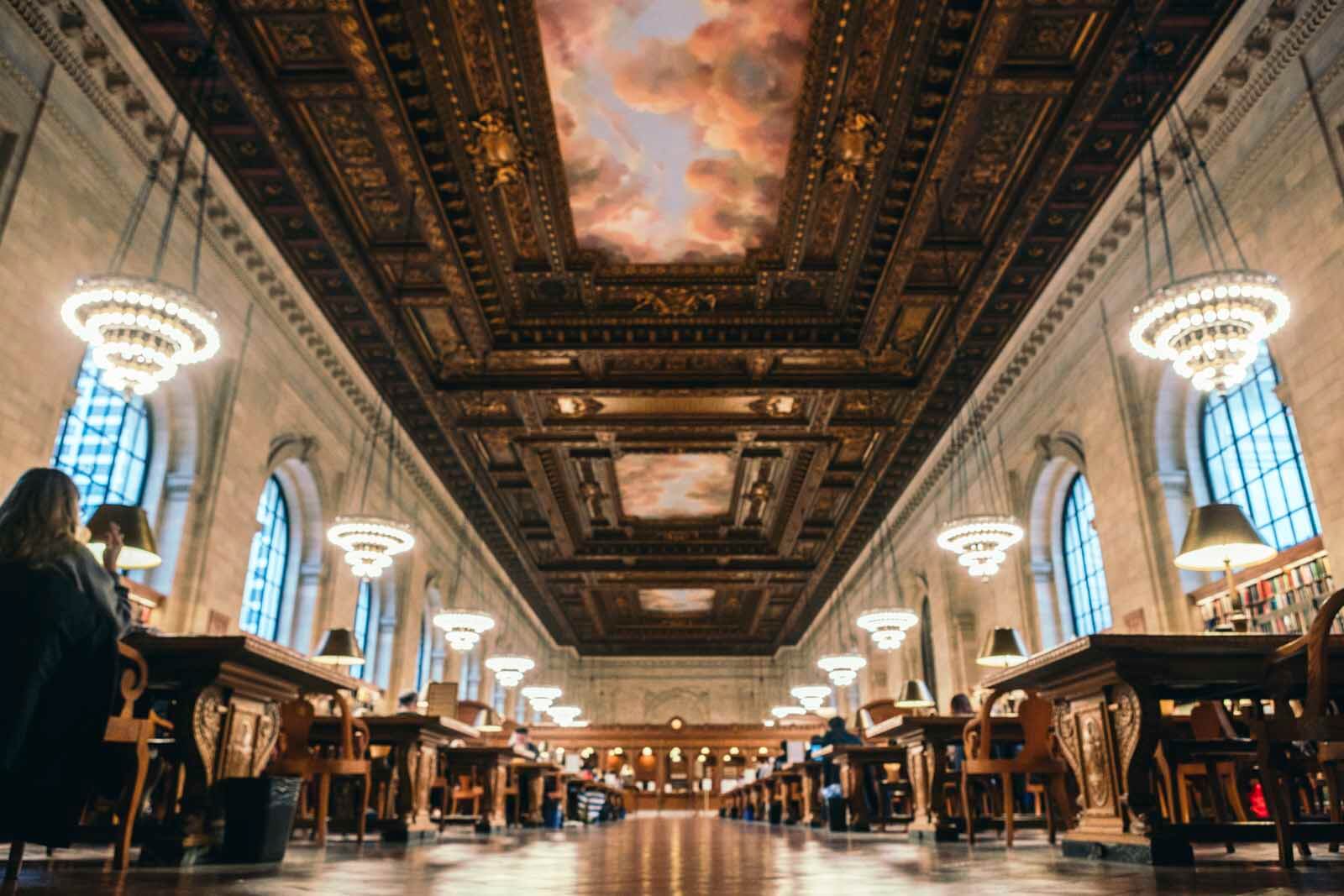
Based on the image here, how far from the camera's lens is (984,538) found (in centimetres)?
916

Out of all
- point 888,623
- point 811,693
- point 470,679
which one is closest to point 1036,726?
point 888,623

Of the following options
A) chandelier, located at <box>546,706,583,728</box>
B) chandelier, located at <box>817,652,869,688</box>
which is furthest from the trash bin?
chandelier, located at <box>546,706,583,728</box>

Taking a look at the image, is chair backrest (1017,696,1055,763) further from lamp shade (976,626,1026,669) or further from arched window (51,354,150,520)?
arched window (51,354,150,520)

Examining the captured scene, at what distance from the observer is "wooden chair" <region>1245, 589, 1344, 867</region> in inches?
133

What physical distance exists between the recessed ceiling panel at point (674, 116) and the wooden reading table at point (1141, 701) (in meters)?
4.71

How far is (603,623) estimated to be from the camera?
27250 mm

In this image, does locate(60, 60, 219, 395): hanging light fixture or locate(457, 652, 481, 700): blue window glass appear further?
locate(457, 652, 481, 700): blue window glass

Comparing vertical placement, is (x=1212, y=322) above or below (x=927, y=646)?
above

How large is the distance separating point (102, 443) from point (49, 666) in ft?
20.3

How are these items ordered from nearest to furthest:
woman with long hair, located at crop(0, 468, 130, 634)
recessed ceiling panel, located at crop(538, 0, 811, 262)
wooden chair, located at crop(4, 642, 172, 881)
A: 1. woman with long hair, located at crop(0, 468, 130, 634)
2. wooden chair, located at crop(4, 642, 172, 881)
3. recessed ceiling panel, located at crop(538, 0, 811, 262)

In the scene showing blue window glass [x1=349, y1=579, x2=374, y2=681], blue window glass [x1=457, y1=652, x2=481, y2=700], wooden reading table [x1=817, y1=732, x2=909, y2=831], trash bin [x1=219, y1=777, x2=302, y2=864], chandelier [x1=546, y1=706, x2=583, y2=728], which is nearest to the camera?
trash bin [x1=219, y1=777, x2=302, y2=864]

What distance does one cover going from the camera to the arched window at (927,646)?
17.1 meters

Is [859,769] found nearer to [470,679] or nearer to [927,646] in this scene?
[927,646]

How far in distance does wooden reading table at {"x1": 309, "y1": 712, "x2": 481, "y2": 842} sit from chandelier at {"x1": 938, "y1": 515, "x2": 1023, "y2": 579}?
520 centimetres
